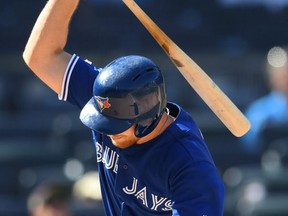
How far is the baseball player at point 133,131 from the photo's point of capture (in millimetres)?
3170

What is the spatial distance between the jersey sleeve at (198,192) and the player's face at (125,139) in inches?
9.5

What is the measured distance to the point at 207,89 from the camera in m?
3.56

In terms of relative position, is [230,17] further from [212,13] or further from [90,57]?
[90,57]

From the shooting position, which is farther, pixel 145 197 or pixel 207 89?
pixel 207 89

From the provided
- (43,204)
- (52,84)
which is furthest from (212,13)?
(52,84)

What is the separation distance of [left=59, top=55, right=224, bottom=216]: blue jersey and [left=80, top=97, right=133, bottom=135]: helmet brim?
205 millimetres

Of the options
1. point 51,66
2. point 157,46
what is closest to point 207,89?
point 51,66

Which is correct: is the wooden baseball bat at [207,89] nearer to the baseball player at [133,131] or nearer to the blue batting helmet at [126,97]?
the baseball player at [133,131]

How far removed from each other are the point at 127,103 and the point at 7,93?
4236 mm

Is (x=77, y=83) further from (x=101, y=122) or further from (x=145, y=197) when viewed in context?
(x=145, y=197)

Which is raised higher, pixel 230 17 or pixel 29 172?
pixel 230 17

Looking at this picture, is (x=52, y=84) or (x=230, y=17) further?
(x=230, y=17)

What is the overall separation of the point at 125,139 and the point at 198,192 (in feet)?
1.29

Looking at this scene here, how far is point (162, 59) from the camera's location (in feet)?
24.2
